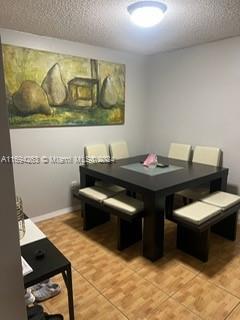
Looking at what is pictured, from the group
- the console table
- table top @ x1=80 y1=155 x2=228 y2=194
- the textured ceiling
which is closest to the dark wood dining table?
table top @ x1=80 y1=155 x2=228 y2=194

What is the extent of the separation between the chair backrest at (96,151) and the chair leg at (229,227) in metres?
1.78

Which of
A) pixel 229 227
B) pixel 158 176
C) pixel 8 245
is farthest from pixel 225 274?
pixel 8 245

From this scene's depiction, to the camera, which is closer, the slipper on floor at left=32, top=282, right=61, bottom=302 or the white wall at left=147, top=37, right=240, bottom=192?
the slipper on floor at left=32, top=282, right=61, bottom=302

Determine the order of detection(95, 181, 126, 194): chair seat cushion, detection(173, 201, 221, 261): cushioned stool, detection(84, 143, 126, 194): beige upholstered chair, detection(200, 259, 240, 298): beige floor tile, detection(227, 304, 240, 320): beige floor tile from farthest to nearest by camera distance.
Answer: detection(84, 143, 126, 194): beige upholstered chair → detection(95, 181, 126, 194): chair seat cushion → detection(173, 201, 221, 261): cushioned stool → detection(200, 259, 240, 298): beige floor tile → detection(227, 304, 240, 320): beige floor tile

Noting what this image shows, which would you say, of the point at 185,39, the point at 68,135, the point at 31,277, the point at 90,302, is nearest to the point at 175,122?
the point at 185,39

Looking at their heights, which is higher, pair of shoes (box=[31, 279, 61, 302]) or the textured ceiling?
the textured ceiling

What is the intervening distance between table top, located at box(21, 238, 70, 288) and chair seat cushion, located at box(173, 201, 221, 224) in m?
1.26

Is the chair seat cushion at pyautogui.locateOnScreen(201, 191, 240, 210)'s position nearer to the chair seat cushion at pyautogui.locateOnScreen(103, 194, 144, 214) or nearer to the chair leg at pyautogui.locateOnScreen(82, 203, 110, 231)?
the chair seat cushion at pyautogui.locateOnScreen(103, 194, 144, 214)

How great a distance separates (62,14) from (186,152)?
233 centimetres

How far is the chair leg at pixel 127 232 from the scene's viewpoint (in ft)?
7.98

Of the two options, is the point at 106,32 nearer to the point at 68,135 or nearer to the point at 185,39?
the point at 185,39

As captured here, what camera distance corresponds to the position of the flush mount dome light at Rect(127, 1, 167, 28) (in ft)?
6.51

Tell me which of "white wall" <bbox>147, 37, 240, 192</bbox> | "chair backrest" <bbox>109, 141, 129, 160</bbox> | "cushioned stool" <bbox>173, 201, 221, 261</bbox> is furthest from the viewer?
"chair backrest" <bbox>109, 141, 129, 160</bbox>

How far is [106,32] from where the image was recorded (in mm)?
2725
